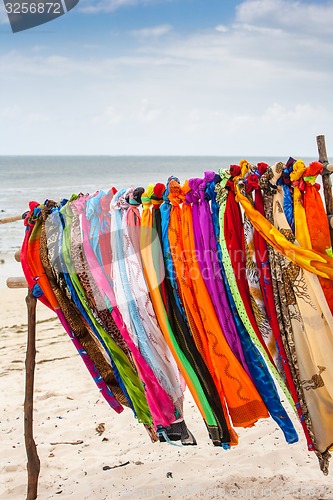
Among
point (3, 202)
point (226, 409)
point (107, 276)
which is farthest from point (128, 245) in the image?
point (3, 202)

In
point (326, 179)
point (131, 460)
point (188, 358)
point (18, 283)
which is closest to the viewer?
point (326, 179)

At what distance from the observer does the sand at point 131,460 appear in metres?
3.23

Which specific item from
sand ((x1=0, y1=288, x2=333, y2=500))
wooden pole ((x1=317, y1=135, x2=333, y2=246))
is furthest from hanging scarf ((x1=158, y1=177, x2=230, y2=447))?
wooden pole ((x1=317, y1=135, x2=333, y2=246))

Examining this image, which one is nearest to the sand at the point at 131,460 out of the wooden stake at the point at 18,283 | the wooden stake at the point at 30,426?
the wooden stake at the point at 30,426

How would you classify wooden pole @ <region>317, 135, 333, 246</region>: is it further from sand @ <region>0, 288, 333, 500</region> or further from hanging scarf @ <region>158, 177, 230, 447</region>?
sand @ <region>0, 288, 333, 500</region>

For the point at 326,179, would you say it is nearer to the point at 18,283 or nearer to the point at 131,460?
the point at 18,283

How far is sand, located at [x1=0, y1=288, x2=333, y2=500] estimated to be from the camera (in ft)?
10.6

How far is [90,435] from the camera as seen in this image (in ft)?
13.2

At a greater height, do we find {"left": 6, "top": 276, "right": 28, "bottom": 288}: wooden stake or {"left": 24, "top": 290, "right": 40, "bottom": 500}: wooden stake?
{"left": 6, "top": 276, "right": 28, "bottom": 288}: wooden stake

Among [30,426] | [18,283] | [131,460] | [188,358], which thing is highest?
[18,283]

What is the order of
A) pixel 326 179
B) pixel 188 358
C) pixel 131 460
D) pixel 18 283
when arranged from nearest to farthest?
pixel 326 179, pixel 188 358, pixel 18 283, pixel 131 460

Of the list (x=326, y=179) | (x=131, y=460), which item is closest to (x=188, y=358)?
(x=326, y=179)

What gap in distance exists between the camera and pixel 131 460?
3.64 m

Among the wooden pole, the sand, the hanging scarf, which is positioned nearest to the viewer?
the wooden pole
